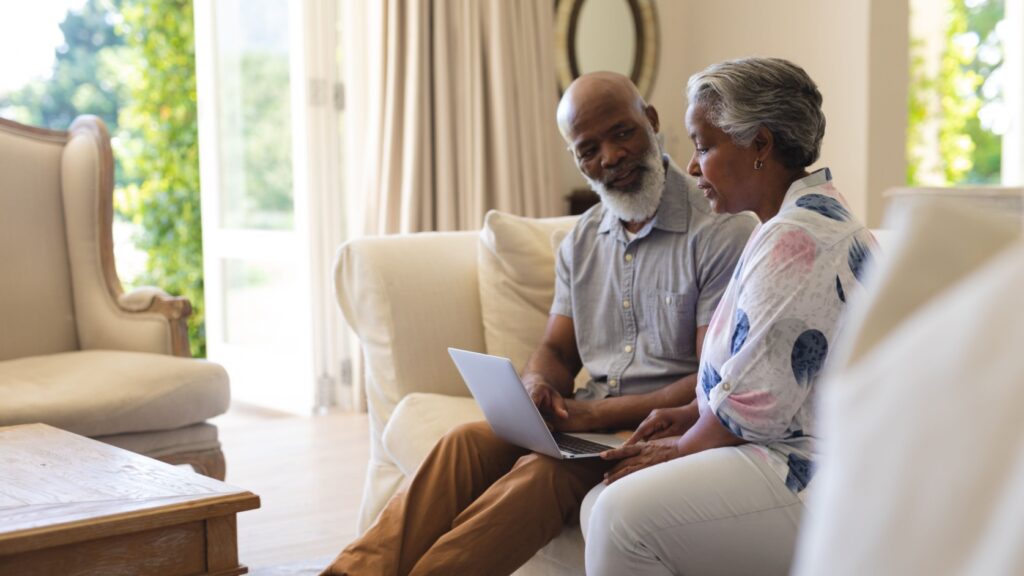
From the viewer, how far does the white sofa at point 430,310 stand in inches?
105

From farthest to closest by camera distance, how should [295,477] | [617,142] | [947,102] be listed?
[947,102]
[295,477]
[617,142]

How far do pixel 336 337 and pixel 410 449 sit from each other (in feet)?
8.05

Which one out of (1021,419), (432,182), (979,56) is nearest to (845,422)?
(1021,419)

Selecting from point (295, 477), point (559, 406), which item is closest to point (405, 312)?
point (559, 406)

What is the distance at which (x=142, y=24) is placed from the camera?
6.33 metres

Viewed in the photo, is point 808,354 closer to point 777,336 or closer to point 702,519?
point 777,336

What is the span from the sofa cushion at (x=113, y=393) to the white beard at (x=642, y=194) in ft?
4.17

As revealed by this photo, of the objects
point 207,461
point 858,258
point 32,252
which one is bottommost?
point 207,461

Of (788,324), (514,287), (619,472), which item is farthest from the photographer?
(514,287)

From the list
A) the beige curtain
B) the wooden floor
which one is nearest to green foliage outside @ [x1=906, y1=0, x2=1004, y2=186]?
the beige curtain

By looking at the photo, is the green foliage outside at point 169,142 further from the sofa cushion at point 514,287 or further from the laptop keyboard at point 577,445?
the laptop keyboard at point 577,445

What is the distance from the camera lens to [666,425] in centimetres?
199

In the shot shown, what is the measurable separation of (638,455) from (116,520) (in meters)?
0.83

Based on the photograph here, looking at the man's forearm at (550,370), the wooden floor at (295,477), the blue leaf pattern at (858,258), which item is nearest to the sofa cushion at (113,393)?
the wooden floor at (295,477)
